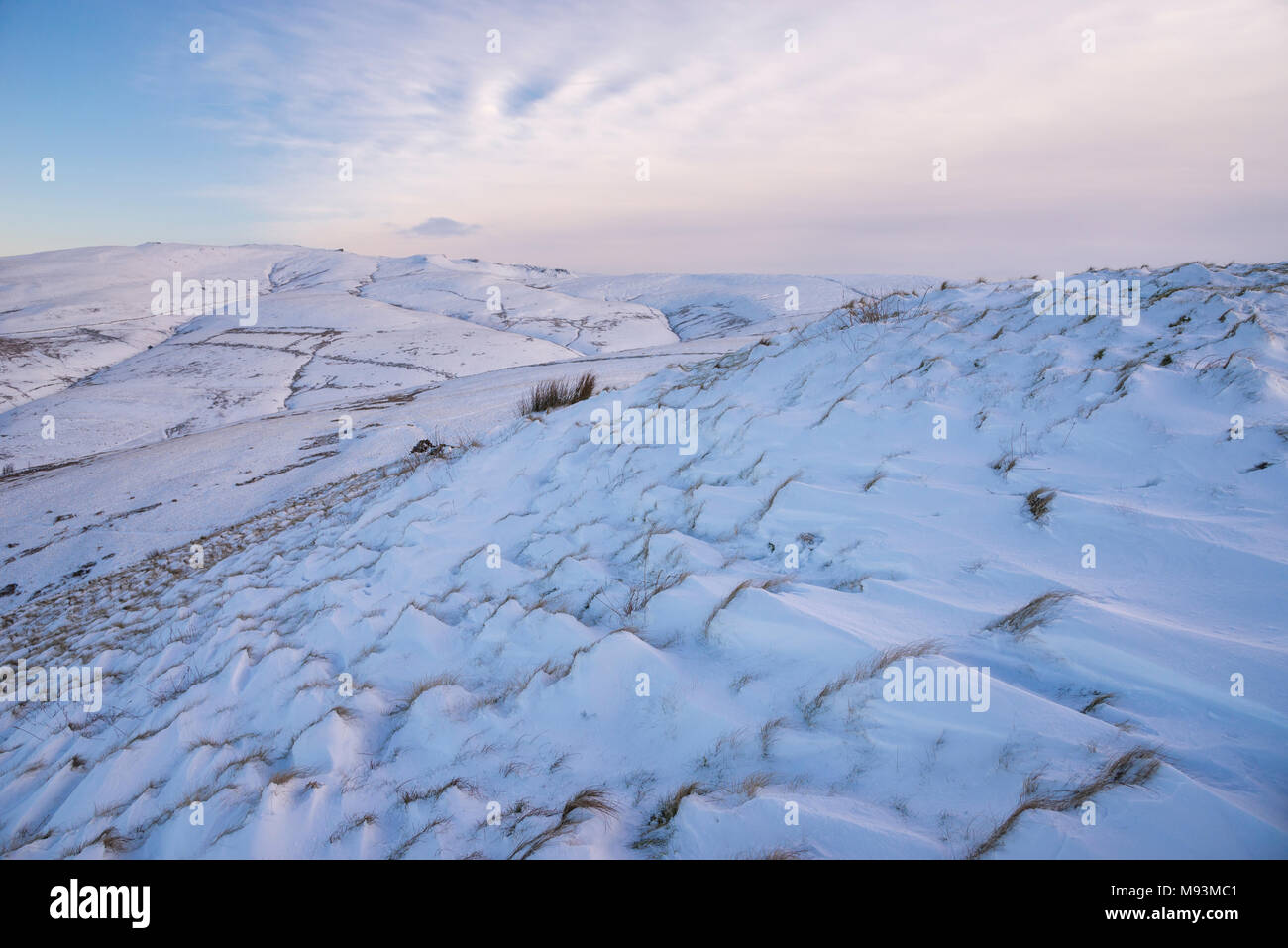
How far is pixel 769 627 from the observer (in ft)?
7.61

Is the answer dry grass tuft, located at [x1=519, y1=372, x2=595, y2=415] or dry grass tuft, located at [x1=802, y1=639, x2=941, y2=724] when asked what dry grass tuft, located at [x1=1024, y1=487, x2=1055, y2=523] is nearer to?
dry grass tuft, located at [x1=802, y1=639, x2=941, y2=724]

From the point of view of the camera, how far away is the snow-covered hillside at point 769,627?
1.64 m

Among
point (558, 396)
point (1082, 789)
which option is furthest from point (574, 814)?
point (558, 396)
